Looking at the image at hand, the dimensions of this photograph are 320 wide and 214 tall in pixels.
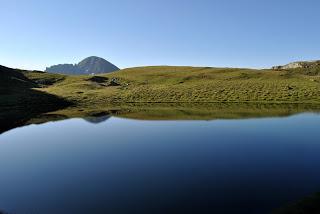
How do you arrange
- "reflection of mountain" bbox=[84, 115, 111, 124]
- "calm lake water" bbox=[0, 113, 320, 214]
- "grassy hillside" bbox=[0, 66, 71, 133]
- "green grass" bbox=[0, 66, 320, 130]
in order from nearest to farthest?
"calm lake water" bbox=[0, 113, 320, 214], "reflection of mountain" bbox=[84, 115, 111, 124], "grassy hillside" bbox=[0, 66, 71, 133], "green grass" bbox=[0, 66, 320, 130]

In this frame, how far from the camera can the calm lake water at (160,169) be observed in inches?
769

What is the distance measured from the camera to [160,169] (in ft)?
87.6

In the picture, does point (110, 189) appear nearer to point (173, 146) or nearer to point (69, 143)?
point (173, 146)

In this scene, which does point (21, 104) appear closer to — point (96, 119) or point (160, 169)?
point (96, 119)

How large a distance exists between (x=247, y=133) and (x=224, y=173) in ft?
63.1

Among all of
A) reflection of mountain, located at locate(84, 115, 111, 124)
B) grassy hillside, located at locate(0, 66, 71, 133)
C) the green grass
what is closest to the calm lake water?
reflection of mountain, located at locate(84, 115, 111, 124)

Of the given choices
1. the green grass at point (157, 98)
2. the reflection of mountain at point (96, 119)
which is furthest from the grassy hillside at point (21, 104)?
the reflection of mountain at point (96, 119)

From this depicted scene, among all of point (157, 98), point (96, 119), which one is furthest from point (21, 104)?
point (157, 98)

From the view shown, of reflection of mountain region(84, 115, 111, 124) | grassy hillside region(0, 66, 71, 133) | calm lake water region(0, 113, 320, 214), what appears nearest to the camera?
calm lake water region(0, 113, 320, 214)

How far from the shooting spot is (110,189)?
72.5 ft

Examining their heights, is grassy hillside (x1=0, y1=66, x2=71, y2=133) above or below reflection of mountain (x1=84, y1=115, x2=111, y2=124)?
above

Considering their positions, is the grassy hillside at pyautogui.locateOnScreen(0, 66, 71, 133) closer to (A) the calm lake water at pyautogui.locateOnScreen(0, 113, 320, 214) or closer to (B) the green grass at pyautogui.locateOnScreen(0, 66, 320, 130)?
(B) the green grass at pyautogui.locateOnScreen(0, 66, 320, 130)

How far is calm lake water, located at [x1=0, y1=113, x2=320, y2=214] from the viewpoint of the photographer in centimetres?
1953

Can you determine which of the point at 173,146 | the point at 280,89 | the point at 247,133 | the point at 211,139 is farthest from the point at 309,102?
the point at 173,146
